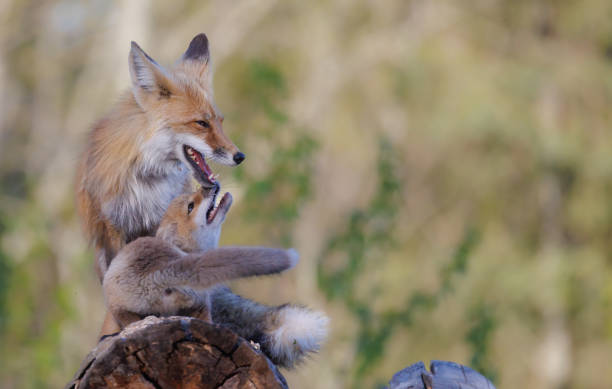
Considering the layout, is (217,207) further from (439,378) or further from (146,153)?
(439,378)

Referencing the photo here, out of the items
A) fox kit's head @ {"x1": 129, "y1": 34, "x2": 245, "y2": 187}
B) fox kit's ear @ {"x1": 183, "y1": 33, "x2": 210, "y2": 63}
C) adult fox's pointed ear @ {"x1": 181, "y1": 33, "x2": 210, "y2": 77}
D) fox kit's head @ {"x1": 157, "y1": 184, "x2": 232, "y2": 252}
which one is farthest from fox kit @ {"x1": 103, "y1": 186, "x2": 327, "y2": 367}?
fox kit's ear @ {"x1": 183, "y1": 33, "x2": 210, "y2": 63}

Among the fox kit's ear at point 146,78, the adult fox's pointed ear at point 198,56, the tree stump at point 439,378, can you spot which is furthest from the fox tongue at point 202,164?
the tree stump at point 439,378

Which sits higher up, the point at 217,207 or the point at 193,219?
the point at 217,207

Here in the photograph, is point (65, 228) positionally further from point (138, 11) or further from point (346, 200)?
point (346, 200)

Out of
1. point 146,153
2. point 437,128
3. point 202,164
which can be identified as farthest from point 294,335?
point 437,128

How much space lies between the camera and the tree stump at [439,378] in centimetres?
402

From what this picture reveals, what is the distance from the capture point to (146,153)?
4699mm

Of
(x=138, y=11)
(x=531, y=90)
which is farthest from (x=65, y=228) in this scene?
(x=531, y=90)

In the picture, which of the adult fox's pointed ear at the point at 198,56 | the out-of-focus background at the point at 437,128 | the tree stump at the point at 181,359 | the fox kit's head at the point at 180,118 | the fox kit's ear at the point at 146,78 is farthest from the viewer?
the out-of-focus background at the point at 437,128

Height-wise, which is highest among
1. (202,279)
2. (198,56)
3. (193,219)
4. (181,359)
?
(198,56)

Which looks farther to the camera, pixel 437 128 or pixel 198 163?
pixel 437 128

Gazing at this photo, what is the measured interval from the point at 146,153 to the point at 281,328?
122 cm

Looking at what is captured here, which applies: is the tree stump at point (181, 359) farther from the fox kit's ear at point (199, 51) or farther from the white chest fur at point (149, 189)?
the fox kit's ear at point (199, 51)

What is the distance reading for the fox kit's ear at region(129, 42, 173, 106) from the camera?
468 centimetres
